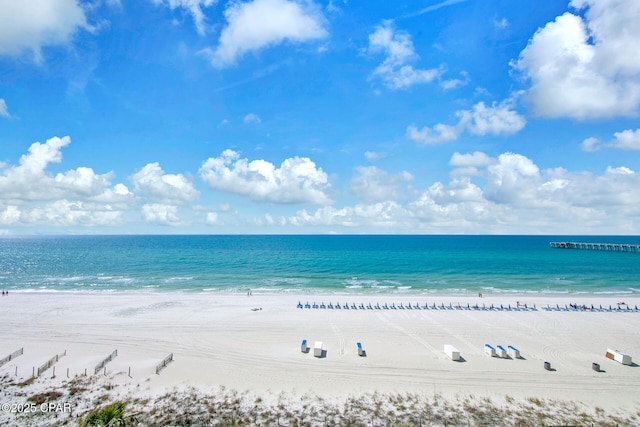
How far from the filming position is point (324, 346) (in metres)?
25.9

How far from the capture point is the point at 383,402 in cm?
1784

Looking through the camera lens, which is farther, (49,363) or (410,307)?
(410,307)

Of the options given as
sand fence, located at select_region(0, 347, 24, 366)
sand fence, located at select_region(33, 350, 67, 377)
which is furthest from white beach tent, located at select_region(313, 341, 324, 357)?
sand fence, located at select_region(0, 347, 24, 366)

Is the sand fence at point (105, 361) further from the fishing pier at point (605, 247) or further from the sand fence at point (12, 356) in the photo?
the fishing pier at point (605, 247)

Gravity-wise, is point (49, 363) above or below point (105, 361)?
above

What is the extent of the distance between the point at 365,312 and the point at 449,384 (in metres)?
17.2

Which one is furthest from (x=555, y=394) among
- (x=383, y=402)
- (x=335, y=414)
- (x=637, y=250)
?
(x=637, y=250)

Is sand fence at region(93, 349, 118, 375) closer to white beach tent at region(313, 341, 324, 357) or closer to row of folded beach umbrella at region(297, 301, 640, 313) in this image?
white beach tent at region(313, 341, 324, 357)

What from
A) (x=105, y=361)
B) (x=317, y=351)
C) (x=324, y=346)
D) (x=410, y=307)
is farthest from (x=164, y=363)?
(x=410, y=307)

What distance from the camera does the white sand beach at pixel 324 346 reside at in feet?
65.2

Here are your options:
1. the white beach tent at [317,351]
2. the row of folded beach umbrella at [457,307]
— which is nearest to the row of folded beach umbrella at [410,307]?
the row of folded beach umbrella at [457,307]

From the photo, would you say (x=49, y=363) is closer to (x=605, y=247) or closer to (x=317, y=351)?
(x=317, y=351)

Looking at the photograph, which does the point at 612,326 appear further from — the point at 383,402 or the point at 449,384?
the point at 383,402

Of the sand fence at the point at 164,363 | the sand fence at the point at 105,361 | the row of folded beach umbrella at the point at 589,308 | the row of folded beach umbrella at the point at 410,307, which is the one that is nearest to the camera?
the sand fence at the point at 105,361
